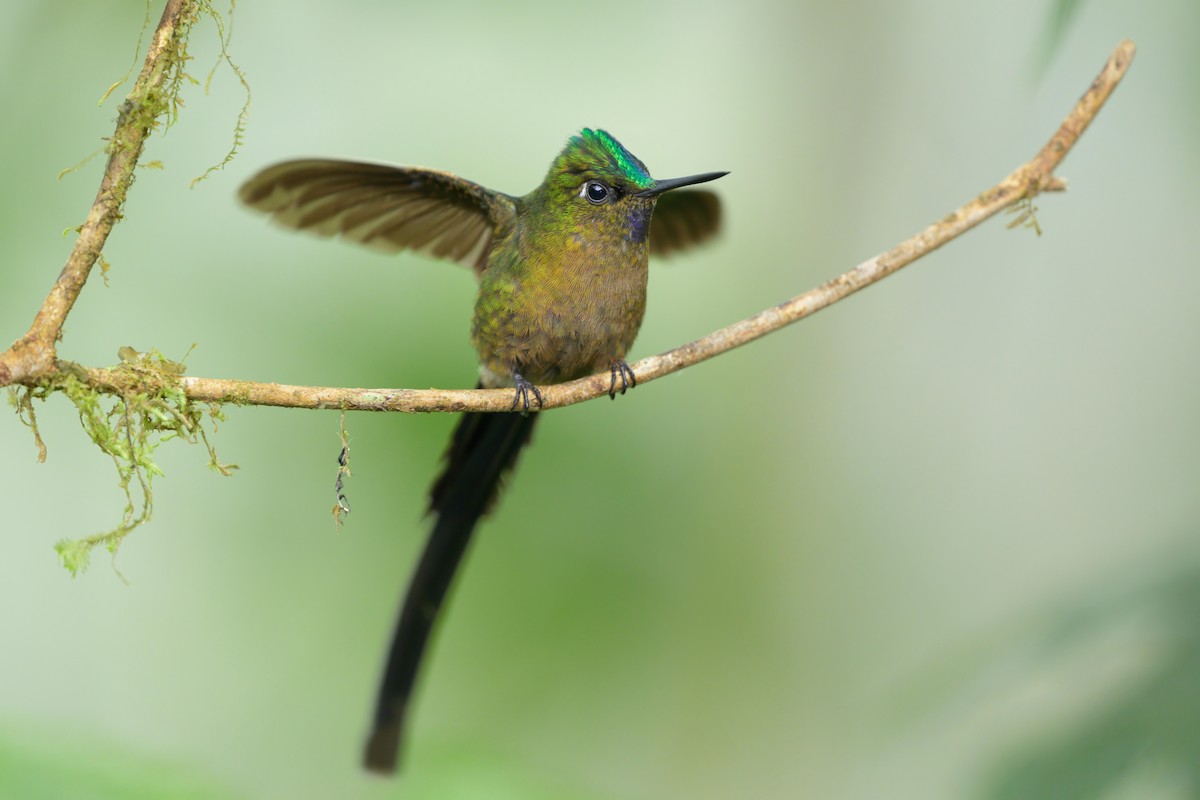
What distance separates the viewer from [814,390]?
164 inches

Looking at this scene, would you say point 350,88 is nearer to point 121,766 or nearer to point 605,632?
point 605,632

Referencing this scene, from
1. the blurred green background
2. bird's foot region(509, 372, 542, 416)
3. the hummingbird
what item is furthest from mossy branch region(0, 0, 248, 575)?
the blurred green background

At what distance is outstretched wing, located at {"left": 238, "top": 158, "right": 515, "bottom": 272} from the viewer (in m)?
2.50

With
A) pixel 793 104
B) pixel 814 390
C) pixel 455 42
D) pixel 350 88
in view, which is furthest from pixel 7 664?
pixel 793 104

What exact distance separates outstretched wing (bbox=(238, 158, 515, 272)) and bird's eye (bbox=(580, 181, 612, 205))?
0.32 metres

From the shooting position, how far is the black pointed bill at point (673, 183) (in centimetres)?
224

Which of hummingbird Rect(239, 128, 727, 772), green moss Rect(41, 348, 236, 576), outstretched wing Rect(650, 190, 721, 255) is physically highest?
outstretched wing Rect(650, 190, 721, 255)

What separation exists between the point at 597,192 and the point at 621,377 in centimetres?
48

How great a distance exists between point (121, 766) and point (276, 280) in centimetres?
276

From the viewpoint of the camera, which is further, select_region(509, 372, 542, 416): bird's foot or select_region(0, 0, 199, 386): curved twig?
select_region(509, 372, 542, 416): bird's foot

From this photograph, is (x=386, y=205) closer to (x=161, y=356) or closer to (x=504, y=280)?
(x=504, y=280)

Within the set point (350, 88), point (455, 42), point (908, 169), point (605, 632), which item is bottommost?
point (605, 632)

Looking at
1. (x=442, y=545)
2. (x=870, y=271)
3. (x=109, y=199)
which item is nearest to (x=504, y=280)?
(x=442, y=545)

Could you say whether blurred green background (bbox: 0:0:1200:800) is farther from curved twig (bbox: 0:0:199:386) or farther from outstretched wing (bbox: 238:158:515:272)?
curved twig (bbox: 0:0:199:386)
